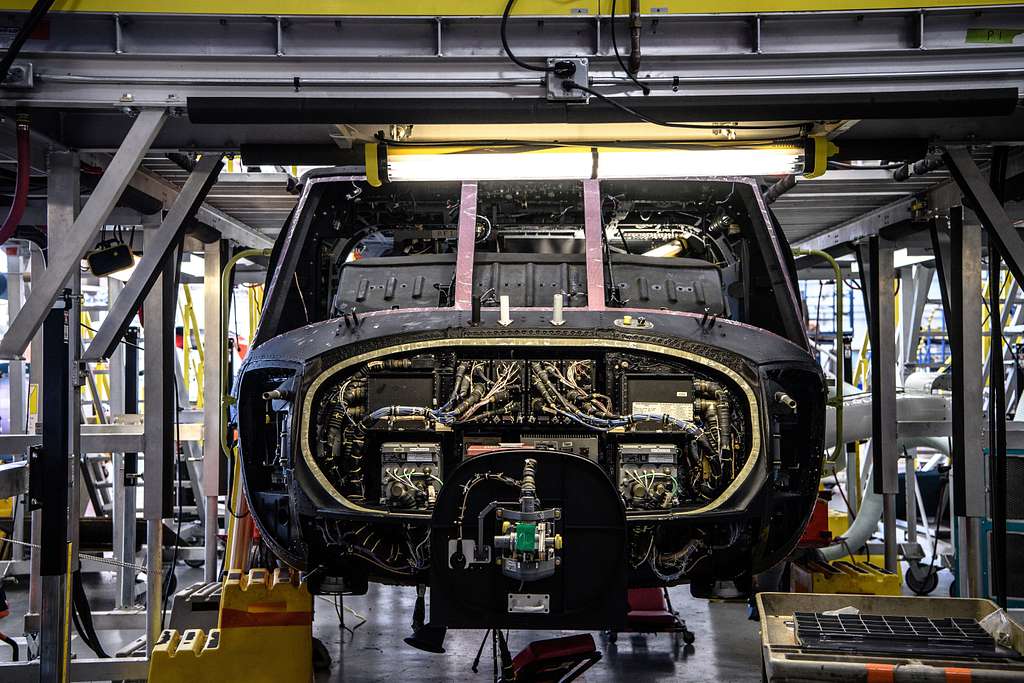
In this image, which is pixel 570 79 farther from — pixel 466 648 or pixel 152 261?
pixel 466 648

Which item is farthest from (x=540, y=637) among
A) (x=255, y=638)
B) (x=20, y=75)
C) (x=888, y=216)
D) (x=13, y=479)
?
(x=20, y=75)

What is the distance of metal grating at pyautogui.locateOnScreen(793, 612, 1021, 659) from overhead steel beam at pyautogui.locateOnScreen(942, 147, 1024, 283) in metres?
1.60

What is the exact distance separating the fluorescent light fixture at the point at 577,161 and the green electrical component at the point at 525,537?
1733 mm

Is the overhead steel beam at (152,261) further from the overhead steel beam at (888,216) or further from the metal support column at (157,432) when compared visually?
the overhead steel beam at (888,216)

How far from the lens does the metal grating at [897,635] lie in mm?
3662

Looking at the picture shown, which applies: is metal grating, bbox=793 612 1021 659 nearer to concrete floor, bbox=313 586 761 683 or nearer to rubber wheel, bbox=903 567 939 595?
concrete floor, bbox=313 586 761 683

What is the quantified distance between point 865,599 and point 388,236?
12.0ft

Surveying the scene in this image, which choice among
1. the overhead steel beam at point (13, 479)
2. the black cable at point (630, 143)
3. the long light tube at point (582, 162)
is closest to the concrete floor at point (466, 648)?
the overhead steel beam at point (13, 479)

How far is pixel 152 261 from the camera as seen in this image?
15.3ft

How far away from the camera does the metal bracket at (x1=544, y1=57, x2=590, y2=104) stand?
4.05 metres

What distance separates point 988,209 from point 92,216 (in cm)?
394

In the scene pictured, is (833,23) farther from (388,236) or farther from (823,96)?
(388,236)

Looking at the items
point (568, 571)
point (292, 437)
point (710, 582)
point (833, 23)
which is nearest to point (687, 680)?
point (710, 582)

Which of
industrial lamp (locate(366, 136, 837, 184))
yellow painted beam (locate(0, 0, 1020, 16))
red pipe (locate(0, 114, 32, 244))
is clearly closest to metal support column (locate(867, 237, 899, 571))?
industrial lamp (locate(366, 136, 837, 184))
